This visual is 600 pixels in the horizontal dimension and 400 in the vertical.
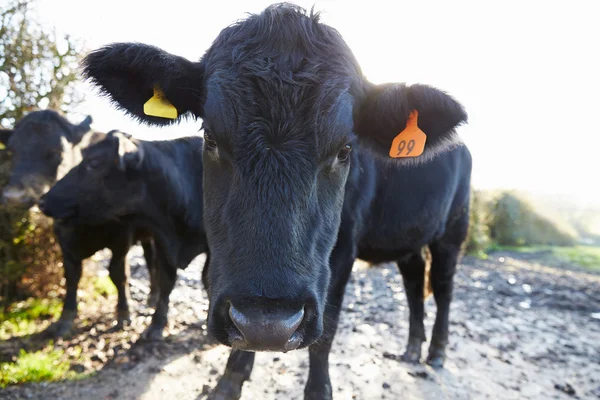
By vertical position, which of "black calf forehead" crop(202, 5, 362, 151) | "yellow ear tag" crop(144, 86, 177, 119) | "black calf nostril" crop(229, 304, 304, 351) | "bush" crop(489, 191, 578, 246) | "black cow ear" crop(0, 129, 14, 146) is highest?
"black calf forehead" crop(202, 5, 362, 151)

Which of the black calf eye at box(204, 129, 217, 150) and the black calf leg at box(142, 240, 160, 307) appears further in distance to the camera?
the black calf leg at box(142, 240, 160, 307)

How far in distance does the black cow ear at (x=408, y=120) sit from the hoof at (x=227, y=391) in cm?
219

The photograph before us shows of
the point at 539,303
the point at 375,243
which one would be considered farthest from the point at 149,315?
the point at 539,303

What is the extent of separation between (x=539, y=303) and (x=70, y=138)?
918 centimetres

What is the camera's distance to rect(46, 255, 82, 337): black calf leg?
494 centimetres

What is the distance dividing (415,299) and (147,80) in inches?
153

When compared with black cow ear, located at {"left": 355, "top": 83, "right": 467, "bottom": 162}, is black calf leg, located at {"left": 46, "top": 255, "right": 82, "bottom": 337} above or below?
below

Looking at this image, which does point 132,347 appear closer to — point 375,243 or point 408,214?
point 375,243

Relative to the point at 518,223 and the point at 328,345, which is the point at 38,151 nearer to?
the point at 328,345

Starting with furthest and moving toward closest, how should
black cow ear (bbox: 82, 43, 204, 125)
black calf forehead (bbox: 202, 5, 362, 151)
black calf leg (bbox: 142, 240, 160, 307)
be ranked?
black calf leg (bbox: 142, 240, 160, 307)
black cow ear (bbox: 82, 43, 204, 125)
black calf forehead (bbox: 202, 5, 362, 151)

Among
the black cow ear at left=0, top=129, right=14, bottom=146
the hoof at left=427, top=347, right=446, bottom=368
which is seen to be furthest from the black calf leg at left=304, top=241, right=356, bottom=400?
the black cow ear at left=0, top=129, right=14, bottom=146

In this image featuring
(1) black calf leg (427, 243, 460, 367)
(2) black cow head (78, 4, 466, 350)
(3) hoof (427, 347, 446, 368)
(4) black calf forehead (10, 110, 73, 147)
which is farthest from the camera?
(4) black calf forehead (10, 110, 73, 147)

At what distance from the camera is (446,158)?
4383 mm

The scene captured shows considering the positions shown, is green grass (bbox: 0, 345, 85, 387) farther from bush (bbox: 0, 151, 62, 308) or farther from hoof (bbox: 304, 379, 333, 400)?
hoof (bbox: 304, 379, 333, 400)
